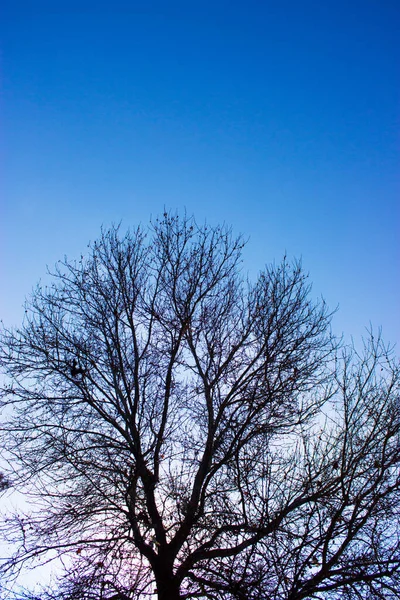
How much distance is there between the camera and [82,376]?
373 inches

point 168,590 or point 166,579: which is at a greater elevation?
point 166,579

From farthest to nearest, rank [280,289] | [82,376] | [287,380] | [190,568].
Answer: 1. [280,289]
2. [82,376]
3. [287,380]
4. [190,568]

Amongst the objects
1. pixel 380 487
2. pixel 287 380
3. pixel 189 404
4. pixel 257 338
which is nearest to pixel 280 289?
pixel 257 338

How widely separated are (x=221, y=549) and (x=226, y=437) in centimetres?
185

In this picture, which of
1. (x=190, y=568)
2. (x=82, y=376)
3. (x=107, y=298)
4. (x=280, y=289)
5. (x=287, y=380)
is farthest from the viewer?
(x=107, y=298)

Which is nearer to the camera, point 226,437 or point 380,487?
point 380,487

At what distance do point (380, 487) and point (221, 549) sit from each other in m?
2.98

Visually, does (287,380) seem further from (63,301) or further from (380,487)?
(63,301)

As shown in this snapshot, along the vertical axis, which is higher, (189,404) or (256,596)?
(189,404)

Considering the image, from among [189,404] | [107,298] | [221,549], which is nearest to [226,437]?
[189,404]

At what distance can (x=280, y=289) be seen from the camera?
10.1 m

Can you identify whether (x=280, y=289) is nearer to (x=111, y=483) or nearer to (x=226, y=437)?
(x=226, y=437)

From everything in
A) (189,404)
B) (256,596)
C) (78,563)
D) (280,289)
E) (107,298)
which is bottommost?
(256,596)

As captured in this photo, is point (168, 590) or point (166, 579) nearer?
point (168, 590)
